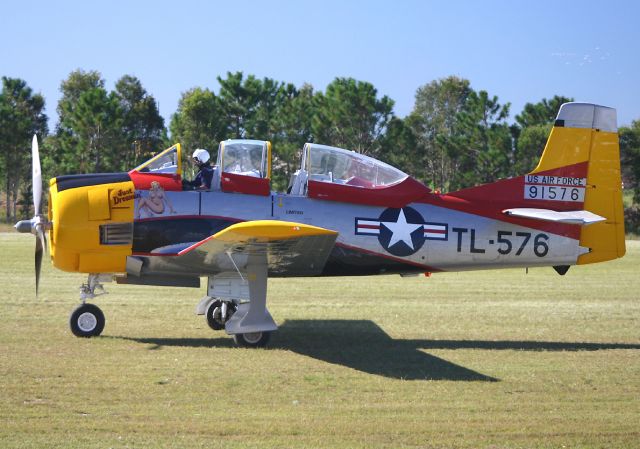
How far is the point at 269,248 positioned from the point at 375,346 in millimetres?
2196

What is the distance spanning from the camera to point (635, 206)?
194ft

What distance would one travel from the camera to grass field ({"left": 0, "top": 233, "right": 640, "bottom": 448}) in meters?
6.87

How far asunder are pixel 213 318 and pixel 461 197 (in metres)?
4.05

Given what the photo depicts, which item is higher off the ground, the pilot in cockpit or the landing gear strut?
the pilot in cockpit

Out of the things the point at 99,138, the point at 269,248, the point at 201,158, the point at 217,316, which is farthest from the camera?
the point at 99,138

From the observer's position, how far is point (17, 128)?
61125 millimetres

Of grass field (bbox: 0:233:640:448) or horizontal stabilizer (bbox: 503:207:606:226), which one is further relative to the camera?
horizontal stabilizer (bbox: 503:207:606:226)

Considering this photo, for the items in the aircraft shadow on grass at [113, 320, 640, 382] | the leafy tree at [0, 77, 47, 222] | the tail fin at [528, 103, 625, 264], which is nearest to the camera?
the aircraft shadow on grass at [113, 320, 640, 382]

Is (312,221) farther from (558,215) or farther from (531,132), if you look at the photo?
(531,132)

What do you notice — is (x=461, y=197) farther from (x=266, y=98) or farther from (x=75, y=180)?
(x=266, y=98)

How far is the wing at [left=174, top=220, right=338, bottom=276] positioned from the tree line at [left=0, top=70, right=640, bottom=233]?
41.4 meters

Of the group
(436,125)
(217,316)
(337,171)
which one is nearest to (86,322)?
(217,316)

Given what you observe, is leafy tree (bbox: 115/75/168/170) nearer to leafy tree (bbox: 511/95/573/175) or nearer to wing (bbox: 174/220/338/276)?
leafy tree (bbox: 511/95/573/175)

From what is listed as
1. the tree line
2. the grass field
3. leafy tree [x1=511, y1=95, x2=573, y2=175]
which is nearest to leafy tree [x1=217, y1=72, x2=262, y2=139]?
the tree line
